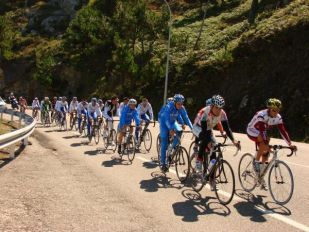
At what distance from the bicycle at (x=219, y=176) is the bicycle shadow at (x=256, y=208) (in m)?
0.30

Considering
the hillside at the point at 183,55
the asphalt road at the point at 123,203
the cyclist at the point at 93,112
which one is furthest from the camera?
the hillside at the point at 183,55

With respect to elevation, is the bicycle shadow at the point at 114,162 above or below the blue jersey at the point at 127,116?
below

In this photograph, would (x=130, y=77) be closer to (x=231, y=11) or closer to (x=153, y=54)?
(x=153, y=54)

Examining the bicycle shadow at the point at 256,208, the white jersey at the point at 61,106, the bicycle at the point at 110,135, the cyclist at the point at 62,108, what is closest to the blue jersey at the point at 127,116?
the bicycle at the point at 110,135

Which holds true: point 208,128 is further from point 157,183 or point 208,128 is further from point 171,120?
point 171,120

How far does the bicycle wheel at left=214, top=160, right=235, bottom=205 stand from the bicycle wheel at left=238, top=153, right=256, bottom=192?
1.57 feet

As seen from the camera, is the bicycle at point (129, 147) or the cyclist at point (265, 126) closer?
the cyclist at point (265, 126)

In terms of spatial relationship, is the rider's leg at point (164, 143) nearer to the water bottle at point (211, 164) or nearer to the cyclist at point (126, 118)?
the water bottle at point (211, 164)

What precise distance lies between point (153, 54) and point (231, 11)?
1648 cm

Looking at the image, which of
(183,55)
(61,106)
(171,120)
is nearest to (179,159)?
(171,120)

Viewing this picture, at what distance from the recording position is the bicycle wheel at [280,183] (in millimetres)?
8273

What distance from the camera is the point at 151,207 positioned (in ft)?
26.6

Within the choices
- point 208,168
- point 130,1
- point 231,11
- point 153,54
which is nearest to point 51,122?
point 208,168

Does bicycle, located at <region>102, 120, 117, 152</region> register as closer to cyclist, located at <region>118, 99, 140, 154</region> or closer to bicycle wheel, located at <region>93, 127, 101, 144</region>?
bicycle wheel, located at <region>93, 127, 101, 144</region>
